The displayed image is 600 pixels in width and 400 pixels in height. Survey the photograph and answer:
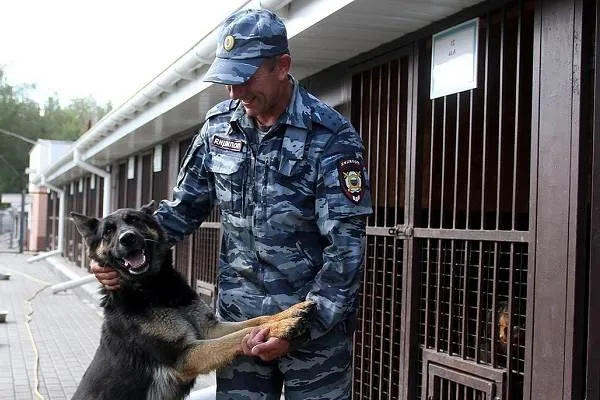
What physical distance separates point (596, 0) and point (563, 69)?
356 mm

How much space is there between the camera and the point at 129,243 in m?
3.77

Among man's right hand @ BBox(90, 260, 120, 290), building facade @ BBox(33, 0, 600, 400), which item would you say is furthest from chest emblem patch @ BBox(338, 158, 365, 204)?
building facade @ BBox(33, 0, 600, 400)

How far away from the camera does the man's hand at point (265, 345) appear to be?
2859 mm

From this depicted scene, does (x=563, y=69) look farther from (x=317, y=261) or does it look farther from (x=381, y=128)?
(x=381, y=128)

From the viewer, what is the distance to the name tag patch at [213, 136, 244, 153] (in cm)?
321

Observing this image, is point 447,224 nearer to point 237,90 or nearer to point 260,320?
point 260,320

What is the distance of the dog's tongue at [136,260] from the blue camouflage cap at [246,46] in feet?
3.75

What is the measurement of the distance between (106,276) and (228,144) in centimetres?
86

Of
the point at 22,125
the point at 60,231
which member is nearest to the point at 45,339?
the point at 60,231

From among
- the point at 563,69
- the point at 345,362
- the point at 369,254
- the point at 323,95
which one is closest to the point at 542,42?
the point at 563,69

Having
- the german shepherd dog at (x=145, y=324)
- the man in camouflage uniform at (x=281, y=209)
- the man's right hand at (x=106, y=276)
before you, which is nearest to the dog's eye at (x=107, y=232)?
the german shepherd dog at (x=145, y=324)

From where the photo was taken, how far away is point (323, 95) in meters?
6.87

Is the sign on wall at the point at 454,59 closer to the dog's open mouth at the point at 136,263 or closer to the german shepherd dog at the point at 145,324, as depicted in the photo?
the german shepherd dog at the point at 145,324

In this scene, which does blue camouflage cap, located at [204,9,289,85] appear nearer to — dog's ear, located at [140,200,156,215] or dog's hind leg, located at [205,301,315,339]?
dog's hind leg, located at [205,301,315,339]
